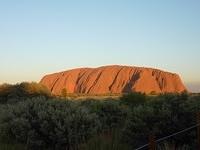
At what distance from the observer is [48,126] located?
13.9 m

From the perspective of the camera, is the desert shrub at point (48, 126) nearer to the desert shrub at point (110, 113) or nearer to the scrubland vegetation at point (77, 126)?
the scrubland vegetation at point (77, 126)

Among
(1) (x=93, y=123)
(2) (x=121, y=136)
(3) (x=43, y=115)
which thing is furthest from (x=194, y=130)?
(3) (x=43, y=115)

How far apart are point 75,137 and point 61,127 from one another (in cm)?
51

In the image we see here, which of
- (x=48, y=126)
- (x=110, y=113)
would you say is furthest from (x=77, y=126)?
(x=110, y=113)

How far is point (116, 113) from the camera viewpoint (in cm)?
2016

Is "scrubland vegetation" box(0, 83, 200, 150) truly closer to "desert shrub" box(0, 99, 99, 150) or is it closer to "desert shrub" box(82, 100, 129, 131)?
"desert shrub" box(0, 99, 99, 150)

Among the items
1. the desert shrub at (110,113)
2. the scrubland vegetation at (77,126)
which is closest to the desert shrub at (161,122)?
the scrubland vegetation at (77,126)

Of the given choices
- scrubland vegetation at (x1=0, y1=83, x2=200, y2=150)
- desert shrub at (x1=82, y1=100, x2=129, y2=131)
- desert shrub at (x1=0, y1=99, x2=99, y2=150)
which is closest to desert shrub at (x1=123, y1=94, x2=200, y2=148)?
scrubland vegetation at (x1=0, y1=83, x2=200, y2=150)

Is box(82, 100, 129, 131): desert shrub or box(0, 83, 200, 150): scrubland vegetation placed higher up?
box(0, 83, 200, 150): scrubland vegetation

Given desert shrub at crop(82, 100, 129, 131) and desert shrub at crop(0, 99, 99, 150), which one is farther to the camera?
desert shrub at crop(82, 100, 129, 131)

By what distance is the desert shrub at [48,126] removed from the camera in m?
13.6

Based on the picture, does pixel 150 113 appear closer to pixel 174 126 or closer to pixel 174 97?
pixel 174 126

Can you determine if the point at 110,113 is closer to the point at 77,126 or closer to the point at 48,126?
the point at 77,126

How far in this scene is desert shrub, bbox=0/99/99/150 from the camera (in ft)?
44.6
